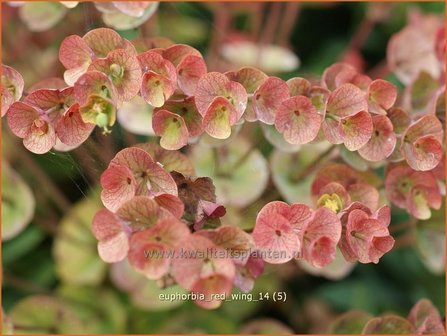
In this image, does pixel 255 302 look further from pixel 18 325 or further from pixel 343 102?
pixel 343 102

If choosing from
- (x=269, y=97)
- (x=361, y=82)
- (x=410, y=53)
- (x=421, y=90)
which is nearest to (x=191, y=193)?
(x=269, y=97)

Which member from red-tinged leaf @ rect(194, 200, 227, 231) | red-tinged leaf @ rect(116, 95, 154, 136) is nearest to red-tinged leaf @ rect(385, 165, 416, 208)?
red-tinged leaf @ rect(194, 200, 227, 231)

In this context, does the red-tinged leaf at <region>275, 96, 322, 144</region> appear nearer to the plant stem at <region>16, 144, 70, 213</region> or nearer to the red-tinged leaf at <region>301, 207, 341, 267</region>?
the red-tinged leaf at <region>301, 207, 341, 267</region>

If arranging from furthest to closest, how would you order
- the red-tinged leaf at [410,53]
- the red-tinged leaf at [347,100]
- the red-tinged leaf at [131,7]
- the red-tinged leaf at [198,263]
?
the red-tinged leaf at [410,53], the red-tinged leaf at [131,7], the red-tinged leaf at [347,100], the red-tinged leaf at [198,263]

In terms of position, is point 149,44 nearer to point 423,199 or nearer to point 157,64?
point 157,64

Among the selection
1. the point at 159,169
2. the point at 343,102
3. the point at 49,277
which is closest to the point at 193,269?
the point at 159,169

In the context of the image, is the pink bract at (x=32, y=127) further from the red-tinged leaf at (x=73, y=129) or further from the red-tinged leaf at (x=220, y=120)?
the red-tinged leaf at (x=220, y=120)

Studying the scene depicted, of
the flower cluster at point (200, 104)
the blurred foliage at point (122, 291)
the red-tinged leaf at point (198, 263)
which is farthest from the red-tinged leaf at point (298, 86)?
the blurred foliage at point (122, 291)
